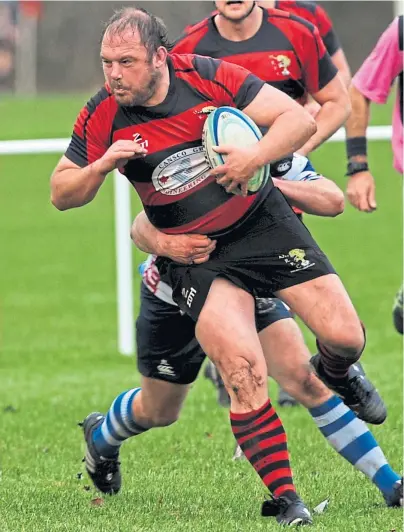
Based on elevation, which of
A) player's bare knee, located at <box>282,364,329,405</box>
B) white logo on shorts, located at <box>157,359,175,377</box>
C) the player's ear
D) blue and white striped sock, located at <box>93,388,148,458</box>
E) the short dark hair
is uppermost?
the short dark hair

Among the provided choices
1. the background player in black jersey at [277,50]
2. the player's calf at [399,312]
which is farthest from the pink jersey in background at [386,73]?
the player's calf at [399,312]

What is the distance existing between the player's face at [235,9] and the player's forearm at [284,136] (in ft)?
6.08

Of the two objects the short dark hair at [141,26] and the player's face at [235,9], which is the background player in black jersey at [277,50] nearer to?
the player's face at [235,9]

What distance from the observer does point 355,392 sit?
5.71 meters

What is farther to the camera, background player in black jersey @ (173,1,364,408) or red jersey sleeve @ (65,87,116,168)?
background player in black jersey @ (173,1,364,408)

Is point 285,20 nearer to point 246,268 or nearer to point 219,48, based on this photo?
point 219,48

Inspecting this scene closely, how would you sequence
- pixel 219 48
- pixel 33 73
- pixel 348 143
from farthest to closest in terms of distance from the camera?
pixel 33 73, pixel 348 143, pixel 219 48

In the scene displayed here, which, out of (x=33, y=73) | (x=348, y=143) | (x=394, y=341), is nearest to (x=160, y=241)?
(x=348, y=143)

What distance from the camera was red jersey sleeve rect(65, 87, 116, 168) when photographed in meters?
5.42

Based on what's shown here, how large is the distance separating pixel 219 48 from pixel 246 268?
80.0 inches

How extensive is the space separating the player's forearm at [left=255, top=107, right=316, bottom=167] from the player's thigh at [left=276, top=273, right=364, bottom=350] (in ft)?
1.82

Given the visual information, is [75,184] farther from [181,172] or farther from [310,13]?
[310,13]

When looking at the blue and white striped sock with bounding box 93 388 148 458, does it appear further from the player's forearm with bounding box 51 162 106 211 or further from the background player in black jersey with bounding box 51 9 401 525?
the player's forearm with bounding box 51 162 106 211

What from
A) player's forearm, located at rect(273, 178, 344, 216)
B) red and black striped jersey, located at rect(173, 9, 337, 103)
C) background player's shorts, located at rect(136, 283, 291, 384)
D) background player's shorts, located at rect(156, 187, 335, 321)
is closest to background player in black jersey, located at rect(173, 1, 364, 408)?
red and black striped jersey, located at rect(173, 9, 337, 103)
